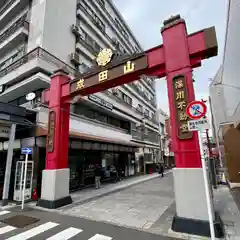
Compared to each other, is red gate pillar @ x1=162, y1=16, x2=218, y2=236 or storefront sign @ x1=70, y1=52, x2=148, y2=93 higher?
storefront sign @ x1=70, y1=52, x2=148, y2=93

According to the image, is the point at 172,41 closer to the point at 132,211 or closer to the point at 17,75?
the point at 132,211

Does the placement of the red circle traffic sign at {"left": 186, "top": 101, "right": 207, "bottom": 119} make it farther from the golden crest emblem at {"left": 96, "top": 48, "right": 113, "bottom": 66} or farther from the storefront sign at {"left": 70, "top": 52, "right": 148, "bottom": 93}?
the golden crest emblem at {"left": 96, "top": 48, "right": 113, "bottom": 66}

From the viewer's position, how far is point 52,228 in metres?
5.94

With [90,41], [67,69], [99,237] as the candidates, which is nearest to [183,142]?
[99,237]

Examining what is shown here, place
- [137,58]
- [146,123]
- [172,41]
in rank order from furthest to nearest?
[146,123] < [137,58] < [172,41]

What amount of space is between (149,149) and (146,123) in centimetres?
428

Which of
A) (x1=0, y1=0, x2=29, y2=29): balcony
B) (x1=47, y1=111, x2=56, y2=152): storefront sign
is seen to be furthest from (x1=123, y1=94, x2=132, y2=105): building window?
(x1=47, y1=111, x2=56, y2=152): storefront sign

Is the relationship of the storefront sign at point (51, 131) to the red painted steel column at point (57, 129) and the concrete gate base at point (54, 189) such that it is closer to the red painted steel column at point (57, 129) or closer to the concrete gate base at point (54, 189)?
the red painted steel column at point (57, 129)

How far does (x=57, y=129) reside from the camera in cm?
919

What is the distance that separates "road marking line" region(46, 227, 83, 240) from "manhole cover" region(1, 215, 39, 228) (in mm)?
1606

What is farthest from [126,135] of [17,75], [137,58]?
[137,58]

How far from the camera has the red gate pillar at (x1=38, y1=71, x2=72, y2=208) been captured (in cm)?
854

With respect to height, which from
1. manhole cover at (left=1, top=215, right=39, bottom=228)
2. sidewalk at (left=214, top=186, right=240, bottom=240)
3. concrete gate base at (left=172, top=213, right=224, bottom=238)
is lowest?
sidewalk at (left=214, top=186, right=240, bottom=240)

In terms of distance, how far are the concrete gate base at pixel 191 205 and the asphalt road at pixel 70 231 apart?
0.75 m
